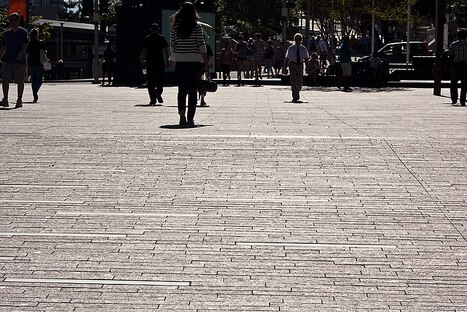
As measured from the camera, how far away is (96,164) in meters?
11.5

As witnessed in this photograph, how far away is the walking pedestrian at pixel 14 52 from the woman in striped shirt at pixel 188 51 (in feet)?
19.2

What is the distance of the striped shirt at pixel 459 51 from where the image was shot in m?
25.5

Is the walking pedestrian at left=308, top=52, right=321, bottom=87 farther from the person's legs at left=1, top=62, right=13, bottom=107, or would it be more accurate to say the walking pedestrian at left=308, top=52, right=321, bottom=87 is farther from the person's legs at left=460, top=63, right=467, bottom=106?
the person's legs at left=1, top=62, right=13, bottom=107

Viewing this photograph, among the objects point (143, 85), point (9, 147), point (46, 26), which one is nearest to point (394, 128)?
point (9, 147)

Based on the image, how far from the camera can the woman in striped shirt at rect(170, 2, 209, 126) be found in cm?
1719

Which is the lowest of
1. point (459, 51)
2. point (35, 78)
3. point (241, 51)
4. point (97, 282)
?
point (97, 282)

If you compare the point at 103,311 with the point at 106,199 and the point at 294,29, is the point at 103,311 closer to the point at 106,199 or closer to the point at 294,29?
the point at 106,199

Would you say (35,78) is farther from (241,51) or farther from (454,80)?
(241,51)

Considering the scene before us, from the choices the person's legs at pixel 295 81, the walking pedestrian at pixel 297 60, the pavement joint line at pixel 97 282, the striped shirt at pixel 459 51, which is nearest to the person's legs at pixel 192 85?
the striped shirt at pixel 459 51

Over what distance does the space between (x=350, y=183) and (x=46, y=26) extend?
61196 millimetres

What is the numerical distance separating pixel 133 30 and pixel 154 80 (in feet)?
57.4

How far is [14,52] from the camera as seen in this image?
2247 centimetres

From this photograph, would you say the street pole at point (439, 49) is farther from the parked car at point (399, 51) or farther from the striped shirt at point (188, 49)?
the parked car at point (399, 51)

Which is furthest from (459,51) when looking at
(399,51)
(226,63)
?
(399,51)
